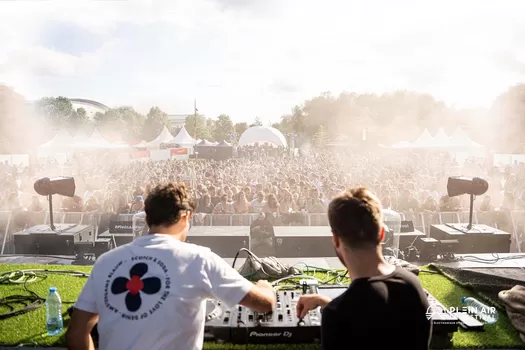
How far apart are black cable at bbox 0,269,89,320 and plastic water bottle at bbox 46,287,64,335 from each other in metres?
0.33

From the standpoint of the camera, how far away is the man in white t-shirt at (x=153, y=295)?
1716 millimetres

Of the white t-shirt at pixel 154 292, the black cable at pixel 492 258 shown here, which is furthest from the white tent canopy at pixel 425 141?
the white t-shirt at pixel 154 292

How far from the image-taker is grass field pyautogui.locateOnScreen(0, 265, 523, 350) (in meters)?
2.48

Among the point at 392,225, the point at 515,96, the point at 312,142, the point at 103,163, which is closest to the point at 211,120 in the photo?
the point at 312,142

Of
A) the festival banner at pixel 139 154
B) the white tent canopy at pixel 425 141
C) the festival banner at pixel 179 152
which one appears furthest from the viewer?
the festival banner at pixel 139 154

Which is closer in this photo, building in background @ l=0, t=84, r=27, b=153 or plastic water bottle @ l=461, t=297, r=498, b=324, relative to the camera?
plastic water bottle @ l=461, t=297, r=498, b=324

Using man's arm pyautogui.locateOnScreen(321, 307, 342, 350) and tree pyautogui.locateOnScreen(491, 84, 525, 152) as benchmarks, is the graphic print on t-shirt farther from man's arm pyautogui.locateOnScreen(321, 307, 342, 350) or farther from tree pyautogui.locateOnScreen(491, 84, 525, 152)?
tree pyautogui.locateOnScreen(491, 84, 525, 152)

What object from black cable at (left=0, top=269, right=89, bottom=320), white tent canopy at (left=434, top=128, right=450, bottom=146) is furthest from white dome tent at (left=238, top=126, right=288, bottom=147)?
black cable at (left=0, top=269, right=89, bottom=320)

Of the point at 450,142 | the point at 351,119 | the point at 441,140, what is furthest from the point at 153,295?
the point at 351,119

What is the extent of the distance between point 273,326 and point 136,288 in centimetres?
91

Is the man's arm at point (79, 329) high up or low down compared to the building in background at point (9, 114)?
down

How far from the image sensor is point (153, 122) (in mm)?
39625

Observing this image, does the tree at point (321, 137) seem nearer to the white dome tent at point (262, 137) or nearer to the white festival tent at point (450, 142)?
the white dome tent at point (262, 137)

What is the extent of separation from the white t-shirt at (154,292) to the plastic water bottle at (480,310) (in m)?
1.90
